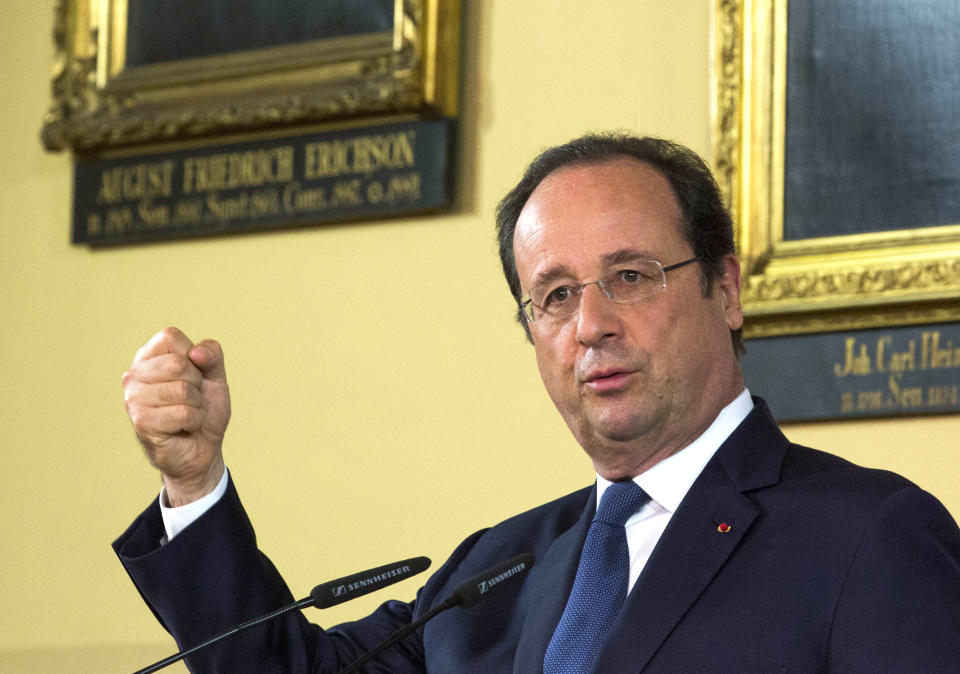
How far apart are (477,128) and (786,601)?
6.97ft

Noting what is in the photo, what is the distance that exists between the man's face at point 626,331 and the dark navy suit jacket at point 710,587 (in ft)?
0.35

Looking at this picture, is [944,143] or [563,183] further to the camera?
[944,143]

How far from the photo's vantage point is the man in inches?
69.8

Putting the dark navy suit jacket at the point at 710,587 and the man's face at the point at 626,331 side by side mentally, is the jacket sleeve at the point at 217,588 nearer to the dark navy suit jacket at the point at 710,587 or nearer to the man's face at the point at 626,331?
the dark navy suit jacket at the point at 710,587


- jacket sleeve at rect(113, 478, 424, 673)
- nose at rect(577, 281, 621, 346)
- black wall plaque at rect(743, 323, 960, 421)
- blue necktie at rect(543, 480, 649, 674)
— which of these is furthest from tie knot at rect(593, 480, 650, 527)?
black wall plaque at rect(743, 323, 960, 421)

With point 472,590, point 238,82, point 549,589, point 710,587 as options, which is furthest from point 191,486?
point 238,82

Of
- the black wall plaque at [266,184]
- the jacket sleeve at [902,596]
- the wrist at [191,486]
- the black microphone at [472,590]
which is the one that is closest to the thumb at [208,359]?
the wrist at [191,486]

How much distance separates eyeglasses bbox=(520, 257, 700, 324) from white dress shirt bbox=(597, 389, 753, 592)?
241 mm

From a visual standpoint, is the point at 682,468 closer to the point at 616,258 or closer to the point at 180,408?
the point at 616,258

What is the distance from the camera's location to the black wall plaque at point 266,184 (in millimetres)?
3645

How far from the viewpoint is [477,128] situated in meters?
3.66

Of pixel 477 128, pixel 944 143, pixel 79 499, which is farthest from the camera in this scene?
pixel 79 499

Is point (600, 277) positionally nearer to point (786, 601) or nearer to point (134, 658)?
point (786, 601)

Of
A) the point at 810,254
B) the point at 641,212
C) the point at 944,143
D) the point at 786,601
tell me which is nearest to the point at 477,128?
the point at 810,254
